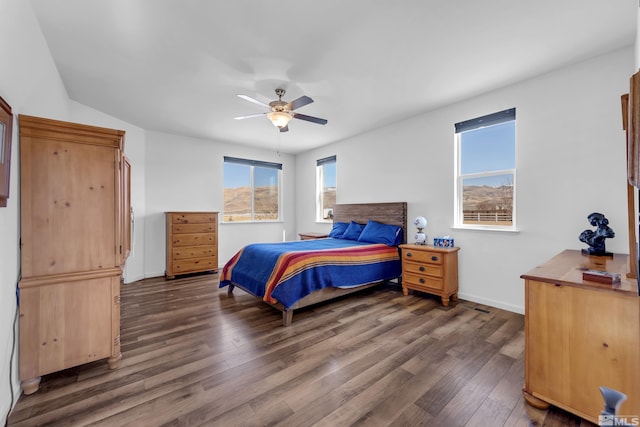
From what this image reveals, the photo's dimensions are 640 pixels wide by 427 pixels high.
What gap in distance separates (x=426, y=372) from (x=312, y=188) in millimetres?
4652

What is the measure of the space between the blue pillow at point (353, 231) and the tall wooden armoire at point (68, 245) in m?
3.31

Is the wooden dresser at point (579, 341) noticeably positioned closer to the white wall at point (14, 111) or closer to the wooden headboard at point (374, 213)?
the wooden headboard at point (374, 213)

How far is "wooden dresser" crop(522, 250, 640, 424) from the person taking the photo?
1.35 metres

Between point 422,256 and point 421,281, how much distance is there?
32 cm

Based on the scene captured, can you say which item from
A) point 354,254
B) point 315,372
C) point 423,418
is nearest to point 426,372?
point 423,418

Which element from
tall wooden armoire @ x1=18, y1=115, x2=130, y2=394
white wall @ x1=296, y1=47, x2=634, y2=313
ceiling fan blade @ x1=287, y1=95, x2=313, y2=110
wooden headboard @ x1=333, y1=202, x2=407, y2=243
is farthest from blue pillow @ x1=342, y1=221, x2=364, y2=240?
tall wooden armoire @ x1=18, y1=115, x2=130, y2=394

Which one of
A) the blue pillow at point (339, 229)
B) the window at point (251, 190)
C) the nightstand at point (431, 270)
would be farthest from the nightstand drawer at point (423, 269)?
the window at point (251, 190)

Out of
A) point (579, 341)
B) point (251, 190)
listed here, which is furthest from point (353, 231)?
point (579, 341)

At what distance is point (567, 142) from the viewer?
272 centimetres

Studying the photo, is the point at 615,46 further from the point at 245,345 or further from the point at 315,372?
the point at 245,345

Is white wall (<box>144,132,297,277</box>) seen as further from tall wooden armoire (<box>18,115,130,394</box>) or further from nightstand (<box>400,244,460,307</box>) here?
nightstand (<box>400,244,460,307</box>)

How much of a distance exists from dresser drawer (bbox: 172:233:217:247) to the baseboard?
402cm

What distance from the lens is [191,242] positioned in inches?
185

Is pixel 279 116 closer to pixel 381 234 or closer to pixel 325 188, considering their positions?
pixel 381 234
